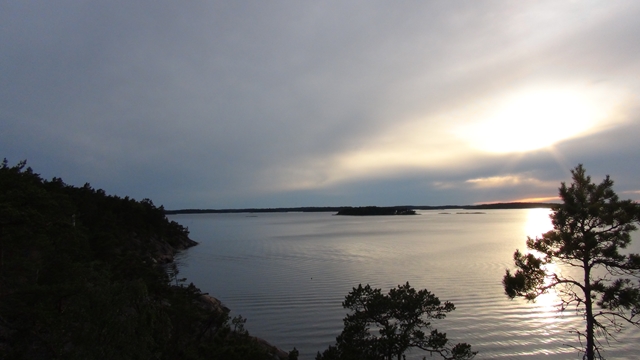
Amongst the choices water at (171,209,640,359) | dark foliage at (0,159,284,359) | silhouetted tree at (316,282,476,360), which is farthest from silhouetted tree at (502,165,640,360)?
dark foliage at (0,159,284,359)

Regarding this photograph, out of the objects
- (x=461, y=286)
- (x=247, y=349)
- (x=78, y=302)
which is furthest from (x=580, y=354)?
(x=78, y=302)

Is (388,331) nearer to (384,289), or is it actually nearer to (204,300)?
(204,300)

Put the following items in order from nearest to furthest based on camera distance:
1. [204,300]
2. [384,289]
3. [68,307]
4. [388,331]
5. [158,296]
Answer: [68,307] → [388,331] → [158,296] → [204,300] → [384,289]

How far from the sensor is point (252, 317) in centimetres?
2758

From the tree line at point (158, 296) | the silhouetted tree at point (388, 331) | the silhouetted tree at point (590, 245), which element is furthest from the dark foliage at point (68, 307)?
the silhouetted tree at point (590, 245)

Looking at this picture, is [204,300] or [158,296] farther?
[204,300]

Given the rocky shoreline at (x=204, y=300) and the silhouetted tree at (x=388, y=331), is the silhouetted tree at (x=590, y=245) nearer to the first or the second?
the silhouetted tree at (x=388, y=331)

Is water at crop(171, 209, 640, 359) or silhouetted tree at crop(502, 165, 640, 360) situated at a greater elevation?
silhouetted tree at crop(502, 165, 640, 360)

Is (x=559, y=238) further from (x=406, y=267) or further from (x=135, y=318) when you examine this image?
(x=406, y=267)

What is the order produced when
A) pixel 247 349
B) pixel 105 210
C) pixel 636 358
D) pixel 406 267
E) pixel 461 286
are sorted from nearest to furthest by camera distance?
pixel 247 349 < pixel 636 358 < pixel 461 286 < pixel 406 267 < pixel 105 210

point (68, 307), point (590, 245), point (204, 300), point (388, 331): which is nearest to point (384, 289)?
point (204, 300)

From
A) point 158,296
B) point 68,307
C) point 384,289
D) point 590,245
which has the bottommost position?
point 384,289

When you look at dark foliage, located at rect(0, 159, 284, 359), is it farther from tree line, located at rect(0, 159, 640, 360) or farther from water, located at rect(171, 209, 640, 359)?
water, located at rect(171, 209, 640, 359)

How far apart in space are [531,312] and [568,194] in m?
13.9
